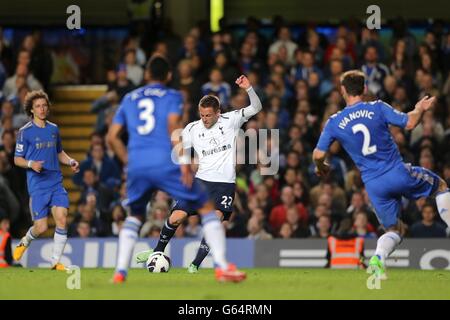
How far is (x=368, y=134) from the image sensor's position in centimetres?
1339

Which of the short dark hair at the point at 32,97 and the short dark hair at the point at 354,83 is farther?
the short dark hair at the point at 32,97

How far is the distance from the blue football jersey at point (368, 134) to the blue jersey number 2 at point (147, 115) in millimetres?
2438

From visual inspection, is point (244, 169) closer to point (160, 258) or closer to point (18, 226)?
point (18, 226)

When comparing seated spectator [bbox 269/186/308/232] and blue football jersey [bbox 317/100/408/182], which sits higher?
blue football jersey [bbox 317/100/408/182]

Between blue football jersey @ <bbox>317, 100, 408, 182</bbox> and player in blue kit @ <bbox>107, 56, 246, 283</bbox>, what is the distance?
2.24 m

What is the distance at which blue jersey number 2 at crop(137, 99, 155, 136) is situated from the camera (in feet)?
38.8

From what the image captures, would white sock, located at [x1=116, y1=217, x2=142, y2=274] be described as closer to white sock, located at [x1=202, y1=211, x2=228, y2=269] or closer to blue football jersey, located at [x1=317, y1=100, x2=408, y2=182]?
white sock, located at [x1=202, y1=211, x2=228, y2=269]

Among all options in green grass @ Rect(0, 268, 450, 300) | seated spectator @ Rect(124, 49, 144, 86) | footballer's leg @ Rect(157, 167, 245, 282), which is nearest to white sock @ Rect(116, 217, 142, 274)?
green grass @ Rect(0, 268, 450, 300)

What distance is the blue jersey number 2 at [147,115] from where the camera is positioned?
1182cm

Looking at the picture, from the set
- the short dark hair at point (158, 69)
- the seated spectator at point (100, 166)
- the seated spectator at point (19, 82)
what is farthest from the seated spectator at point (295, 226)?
the short dark hair at point (158, 69)

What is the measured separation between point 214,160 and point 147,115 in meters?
3.63
